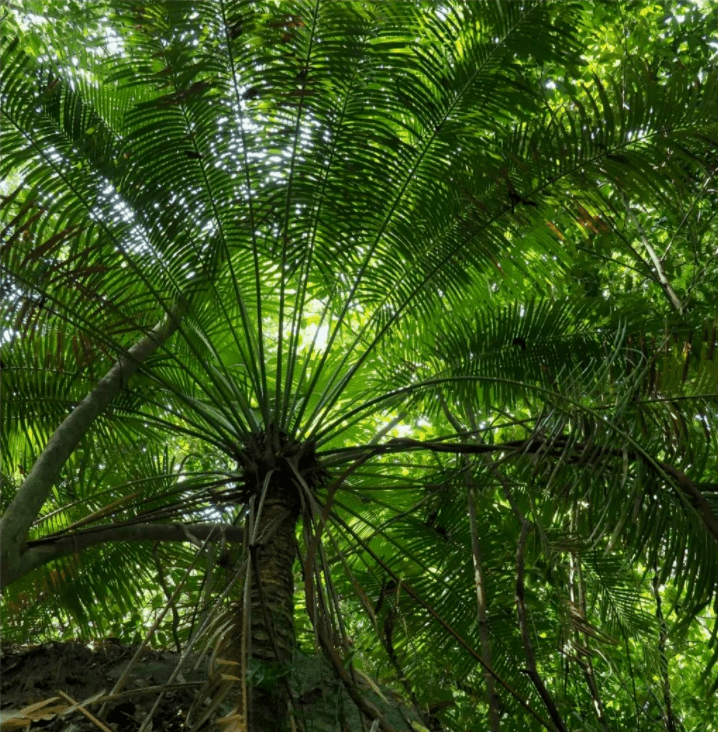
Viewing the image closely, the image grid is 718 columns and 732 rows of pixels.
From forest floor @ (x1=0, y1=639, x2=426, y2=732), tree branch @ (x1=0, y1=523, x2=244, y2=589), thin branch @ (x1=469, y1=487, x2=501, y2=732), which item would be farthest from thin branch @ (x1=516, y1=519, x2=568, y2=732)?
tree branch @ (x1=0, y1=523, x2=244, y2=589)

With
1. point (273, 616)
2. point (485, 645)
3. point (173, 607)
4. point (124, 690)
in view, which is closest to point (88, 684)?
point (124, 690)

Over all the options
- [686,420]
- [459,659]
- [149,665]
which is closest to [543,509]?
[686,420]

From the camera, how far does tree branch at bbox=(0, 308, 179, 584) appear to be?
2.78m

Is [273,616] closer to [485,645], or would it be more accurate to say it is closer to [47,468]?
[485,645]

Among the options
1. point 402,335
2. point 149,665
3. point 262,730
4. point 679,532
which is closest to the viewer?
point 262,730

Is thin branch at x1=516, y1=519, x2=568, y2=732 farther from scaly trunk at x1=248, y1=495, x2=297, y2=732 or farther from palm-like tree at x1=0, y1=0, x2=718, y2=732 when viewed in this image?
scaly trunk at x1=248, y1=495, x2=297, y2=732

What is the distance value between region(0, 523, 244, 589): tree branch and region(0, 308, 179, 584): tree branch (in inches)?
1.7

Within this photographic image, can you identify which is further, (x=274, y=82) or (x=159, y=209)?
(x=159, y=209)

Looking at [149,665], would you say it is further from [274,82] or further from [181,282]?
[274,82]

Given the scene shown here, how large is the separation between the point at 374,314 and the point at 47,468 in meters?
2.12

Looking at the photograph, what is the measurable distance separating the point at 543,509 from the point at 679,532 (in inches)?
32.1

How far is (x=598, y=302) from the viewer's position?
439 centimetres

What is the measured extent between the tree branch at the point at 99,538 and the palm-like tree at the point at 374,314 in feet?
0.04

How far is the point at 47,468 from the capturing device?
3.03m
